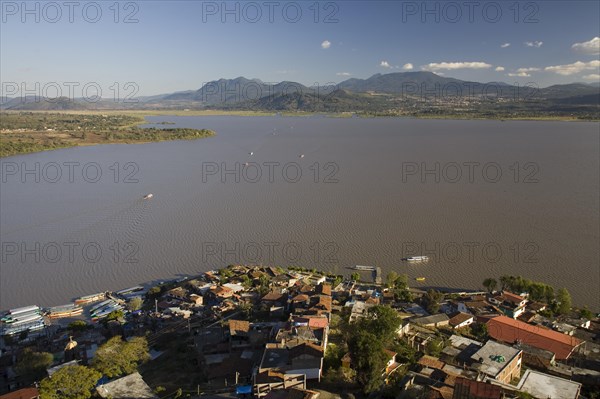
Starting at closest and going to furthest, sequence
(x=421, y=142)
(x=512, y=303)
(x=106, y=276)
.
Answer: (x=512, y=303)
(x=106, y=276)
(x=421, y=142)

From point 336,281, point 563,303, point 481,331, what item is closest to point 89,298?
point 336,281

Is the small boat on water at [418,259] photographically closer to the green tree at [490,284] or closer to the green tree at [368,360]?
the green tree at [490,284]

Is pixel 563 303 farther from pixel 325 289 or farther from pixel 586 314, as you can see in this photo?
pixel 325 289

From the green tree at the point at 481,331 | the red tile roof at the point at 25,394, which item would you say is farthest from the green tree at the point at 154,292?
the green tree at the point at 481,331

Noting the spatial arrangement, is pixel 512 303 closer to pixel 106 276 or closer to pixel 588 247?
pixel 588 247

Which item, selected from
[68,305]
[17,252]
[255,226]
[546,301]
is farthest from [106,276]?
[546,301]

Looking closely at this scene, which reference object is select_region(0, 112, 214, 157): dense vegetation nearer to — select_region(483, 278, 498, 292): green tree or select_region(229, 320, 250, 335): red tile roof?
select_region(229, 320, 250, 335): red tile roof
